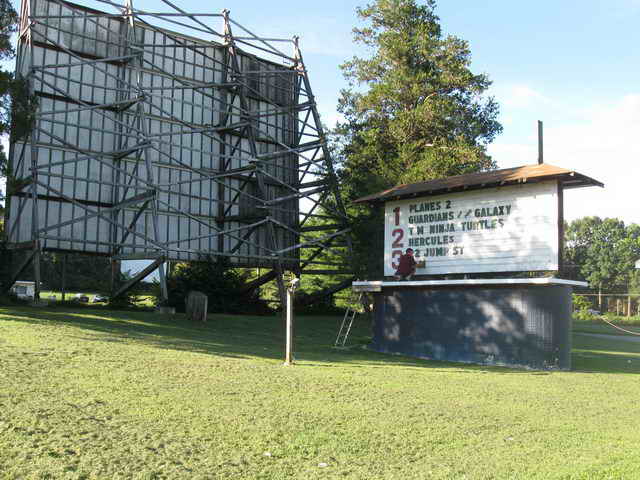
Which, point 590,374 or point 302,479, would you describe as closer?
point 302,479

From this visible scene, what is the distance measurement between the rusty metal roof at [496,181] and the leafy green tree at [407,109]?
8545 millimetres

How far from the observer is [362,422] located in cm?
782

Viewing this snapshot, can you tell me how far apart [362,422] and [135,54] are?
21.0 metres

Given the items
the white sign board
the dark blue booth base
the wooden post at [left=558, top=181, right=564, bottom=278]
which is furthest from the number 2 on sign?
the wooden post at [left=558, top=181, right=564, bottom=278]

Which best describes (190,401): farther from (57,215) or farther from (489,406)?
(57,215)

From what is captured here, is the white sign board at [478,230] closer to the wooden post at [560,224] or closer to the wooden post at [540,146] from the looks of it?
the wooden post at [560,224]

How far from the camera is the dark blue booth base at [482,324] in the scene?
15281mm

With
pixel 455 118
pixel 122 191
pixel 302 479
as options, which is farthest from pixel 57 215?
pixel 302 479

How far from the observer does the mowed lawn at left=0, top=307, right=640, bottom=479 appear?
5941 millimetres

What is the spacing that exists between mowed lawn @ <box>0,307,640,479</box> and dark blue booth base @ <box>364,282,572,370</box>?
1290mm

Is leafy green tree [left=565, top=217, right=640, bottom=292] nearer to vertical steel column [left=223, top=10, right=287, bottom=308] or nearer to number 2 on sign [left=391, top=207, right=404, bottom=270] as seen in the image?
vertical steel column [left=223, top=10, right=287, bottom=308]

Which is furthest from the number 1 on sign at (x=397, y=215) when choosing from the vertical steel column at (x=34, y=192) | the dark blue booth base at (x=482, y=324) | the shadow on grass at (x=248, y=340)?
the vertical steel column at (x=34, y=192)

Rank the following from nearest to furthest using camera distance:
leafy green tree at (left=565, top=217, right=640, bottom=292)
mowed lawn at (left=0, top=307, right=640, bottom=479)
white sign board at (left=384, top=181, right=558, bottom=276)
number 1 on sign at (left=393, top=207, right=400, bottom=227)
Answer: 1. mowed lawn at (left=0, top=307, right=640, bottom=479)
2. white sign board at (left=384, top=181, right=558, bottom=276)
3. number 1 on sign at (left=393, top=207, right=400, bottom=227)
4. leafy green tree at (left=565, top=217, right=640, bottom=292)

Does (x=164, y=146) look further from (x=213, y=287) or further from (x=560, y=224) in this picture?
(x=560, y=224)
